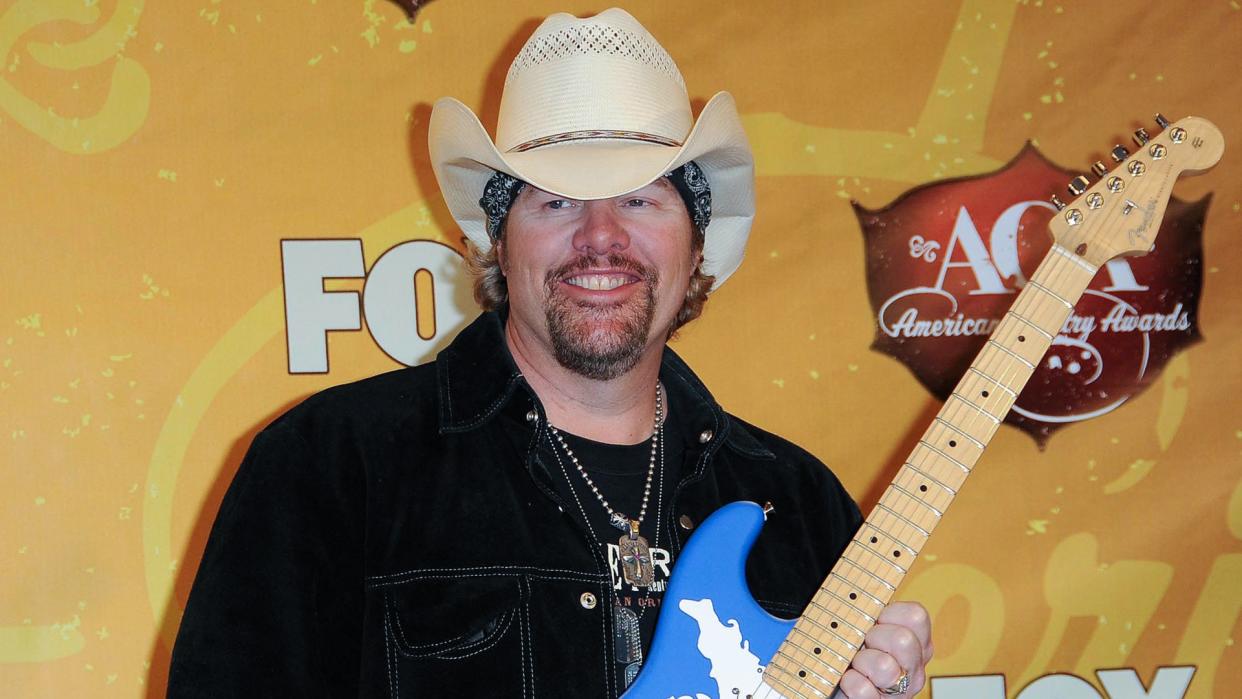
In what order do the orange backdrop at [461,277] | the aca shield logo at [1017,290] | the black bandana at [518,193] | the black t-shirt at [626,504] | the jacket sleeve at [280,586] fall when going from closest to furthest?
the jacket sleeve at [280,586], the black t-shirt at [626,504], the black bandana at [518,193], the orange backdrop at [461,277], the aca shield logo at [1017,290]

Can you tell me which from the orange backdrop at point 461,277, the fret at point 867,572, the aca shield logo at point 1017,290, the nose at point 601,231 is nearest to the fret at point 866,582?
the fret at point 867,572

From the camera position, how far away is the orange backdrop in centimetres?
255

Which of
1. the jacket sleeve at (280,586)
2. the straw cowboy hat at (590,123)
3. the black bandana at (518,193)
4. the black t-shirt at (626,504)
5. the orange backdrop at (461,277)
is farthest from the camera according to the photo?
the orange backdrop at (461,277)

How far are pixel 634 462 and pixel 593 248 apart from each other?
35cm

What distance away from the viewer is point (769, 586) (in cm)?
204

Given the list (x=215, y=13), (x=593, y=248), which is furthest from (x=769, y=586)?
(x=215, y=13)

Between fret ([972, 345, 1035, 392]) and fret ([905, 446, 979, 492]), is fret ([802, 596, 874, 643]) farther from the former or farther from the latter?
fret ([972, 345, 1035, 392])

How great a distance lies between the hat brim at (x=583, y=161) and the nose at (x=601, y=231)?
→ 0.18 ft

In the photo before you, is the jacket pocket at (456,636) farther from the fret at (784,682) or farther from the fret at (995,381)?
the fret at (995,381)

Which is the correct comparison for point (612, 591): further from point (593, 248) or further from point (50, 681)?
point (50, 681)

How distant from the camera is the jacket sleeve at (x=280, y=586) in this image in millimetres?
1656

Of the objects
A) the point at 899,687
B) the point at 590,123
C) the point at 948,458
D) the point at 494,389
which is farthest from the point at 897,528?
the point at 590,123

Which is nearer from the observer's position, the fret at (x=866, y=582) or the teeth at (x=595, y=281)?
the fret at (x=866, y=582)

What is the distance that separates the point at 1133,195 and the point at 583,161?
80cm
